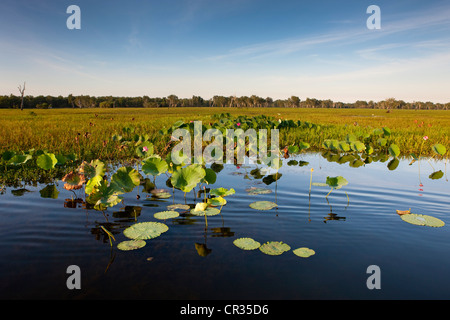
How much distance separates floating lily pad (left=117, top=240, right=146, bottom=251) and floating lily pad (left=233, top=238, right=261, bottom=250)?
0.98 metres

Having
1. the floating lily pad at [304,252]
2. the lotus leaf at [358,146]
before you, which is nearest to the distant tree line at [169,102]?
the lotus leaf at [358,146]

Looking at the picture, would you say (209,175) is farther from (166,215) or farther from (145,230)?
(145,230)

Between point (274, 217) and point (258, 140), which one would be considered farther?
point (258, 140)

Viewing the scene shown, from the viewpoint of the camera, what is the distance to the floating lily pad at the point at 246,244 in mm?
2697

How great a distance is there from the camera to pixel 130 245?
8.86ft

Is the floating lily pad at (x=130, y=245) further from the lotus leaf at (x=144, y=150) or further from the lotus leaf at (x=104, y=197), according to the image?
the lotus leaf at (x=144, y=150)

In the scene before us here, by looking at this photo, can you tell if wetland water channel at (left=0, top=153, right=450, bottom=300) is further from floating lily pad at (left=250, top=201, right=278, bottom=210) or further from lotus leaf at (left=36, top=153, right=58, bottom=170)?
lotus leaf at (left=36, top=153, right=58, bottom=170)

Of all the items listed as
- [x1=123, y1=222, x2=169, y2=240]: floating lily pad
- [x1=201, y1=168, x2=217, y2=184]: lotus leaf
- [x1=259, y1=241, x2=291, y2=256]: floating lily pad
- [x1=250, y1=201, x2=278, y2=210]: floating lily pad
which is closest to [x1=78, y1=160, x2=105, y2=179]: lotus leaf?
[x1=123, y1=222, x2=169, y2=240]: floating lily pad

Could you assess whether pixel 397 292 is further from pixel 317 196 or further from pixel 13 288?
pixel 13 288

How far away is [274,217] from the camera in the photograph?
3512 mm

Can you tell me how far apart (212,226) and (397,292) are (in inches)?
75.6

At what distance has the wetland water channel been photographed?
7.06 ft

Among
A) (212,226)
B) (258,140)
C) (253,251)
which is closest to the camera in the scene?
(253,251)
